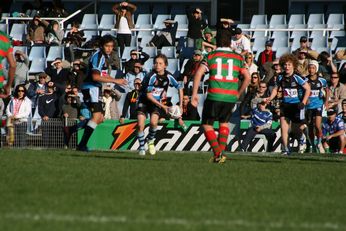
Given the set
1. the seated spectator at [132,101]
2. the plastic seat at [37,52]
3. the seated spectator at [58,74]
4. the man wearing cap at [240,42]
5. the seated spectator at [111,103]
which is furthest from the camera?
the plastic seat at [37,52]

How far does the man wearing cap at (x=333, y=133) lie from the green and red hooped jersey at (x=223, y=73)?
8138 millimetres

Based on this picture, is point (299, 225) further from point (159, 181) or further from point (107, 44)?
point (107, 44)

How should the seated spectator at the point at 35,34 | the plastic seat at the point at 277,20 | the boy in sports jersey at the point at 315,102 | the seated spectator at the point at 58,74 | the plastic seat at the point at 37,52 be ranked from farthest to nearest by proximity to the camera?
the plastic seat at the point at 277,20 < the seated spectator at the point at 35,34 < the plastic seat at the point at 37,52 < the seated spectator at the point at 58,74 < the boy in sports jersey at the point at 315,102

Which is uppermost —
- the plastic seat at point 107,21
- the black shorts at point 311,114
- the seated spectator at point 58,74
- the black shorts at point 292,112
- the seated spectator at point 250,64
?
the plastic seat at point 107,21

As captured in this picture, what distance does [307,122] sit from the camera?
79.8 feet

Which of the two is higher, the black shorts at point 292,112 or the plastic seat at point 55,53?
the plastic seat at point 55,53

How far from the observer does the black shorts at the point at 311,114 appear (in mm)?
24083

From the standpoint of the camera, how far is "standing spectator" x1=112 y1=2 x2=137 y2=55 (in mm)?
29859

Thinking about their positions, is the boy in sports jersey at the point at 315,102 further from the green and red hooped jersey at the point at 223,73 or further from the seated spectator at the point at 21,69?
the seated spectator at the point at 21,69

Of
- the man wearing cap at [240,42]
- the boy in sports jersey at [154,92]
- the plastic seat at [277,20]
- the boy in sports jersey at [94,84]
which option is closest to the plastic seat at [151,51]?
the man wearing cap at [240,42]

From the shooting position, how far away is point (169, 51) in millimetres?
29422

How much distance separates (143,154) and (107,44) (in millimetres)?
2213

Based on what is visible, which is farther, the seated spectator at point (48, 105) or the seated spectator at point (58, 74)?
the seated spectator at point (58, 74)

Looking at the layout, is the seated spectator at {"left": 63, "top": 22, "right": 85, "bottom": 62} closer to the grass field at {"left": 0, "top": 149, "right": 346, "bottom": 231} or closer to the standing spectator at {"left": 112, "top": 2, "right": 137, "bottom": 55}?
the standing spectator at {"left": 112, "top": 2, "right": 137, "bottom": 55}
